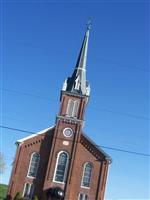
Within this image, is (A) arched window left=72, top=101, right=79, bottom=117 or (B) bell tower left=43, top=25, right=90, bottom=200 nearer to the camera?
(B) bell tower left=43, top=25, right=90, bottom=200

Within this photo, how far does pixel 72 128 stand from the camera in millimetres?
42594

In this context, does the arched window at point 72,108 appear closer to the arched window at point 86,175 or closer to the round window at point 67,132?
the round window at point 67,132

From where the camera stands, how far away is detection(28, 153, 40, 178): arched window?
135 ft

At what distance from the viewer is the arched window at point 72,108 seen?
43.4m

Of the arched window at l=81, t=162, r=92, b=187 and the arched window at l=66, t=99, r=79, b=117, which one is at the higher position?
the arched window at l=66, t=99, r=79, b=117

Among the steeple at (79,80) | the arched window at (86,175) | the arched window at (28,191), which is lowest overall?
the arched window at (28,191)

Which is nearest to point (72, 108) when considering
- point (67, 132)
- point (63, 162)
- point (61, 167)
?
point (67, 132)

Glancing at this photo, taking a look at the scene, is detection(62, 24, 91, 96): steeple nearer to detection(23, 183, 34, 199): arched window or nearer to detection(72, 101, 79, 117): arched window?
detection(72, 101, 79, 117): arched window

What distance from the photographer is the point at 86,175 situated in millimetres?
41156

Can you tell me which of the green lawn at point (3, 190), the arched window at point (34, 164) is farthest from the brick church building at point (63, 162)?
the green lawn at point (3, 190)

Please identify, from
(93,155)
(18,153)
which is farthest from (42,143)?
(93,155)

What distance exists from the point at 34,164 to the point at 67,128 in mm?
5243

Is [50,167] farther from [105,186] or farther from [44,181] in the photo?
[105,186]

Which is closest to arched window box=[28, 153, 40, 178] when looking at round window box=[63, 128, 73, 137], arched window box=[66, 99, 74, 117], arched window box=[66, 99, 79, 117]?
round window box=[63, 128, 73, 137]
